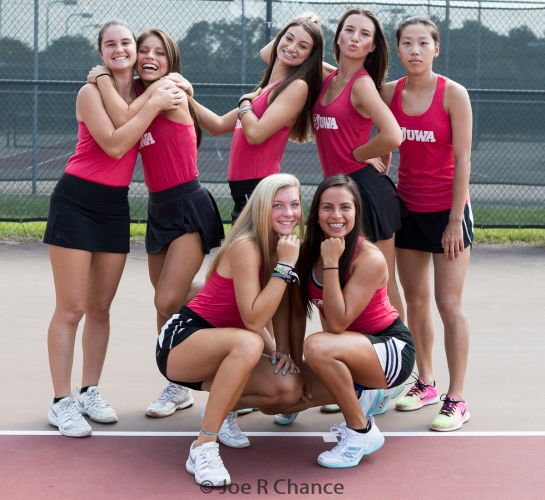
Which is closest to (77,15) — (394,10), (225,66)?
(225,66)

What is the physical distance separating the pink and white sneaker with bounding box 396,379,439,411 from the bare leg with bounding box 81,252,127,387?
152cm

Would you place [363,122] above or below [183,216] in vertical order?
above

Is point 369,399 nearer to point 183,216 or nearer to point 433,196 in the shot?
point 433,196

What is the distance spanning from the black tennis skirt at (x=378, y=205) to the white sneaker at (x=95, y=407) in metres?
1.52

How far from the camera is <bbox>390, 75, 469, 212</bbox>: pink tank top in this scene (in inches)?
202

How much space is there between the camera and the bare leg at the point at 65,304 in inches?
195

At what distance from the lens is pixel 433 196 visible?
526 centimetres

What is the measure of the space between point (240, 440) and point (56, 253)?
1.23 meters

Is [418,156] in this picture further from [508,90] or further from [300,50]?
[508,90]

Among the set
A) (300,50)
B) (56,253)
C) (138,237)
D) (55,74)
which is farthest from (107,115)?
(55,74)

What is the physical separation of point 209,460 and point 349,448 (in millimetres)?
627

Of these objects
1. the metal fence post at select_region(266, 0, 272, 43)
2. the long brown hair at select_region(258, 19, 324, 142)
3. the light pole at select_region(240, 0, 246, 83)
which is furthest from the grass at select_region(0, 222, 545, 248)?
the long brown hair at select_region(258, 19, 324, 142)

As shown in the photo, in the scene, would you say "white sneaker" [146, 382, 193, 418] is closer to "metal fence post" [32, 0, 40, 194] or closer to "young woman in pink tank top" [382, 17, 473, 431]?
"young woman in pink tank top" [382, 17, 473, 431]

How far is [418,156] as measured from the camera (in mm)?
5238
